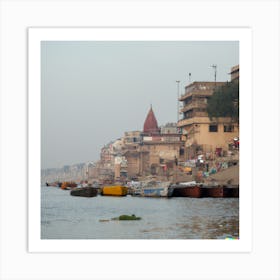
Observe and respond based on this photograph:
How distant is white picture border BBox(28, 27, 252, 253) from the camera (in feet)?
15.8

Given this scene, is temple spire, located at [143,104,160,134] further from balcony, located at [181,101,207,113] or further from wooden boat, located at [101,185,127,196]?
wooden boat, located at [101,185,127,196]

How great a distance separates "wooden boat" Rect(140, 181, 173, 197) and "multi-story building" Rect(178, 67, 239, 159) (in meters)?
0.62

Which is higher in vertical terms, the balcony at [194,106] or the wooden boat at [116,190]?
the balcony at [194,106]

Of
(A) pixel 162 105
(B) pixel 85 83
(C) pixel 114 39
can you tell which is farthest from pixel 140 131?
(C) pixel 114 39

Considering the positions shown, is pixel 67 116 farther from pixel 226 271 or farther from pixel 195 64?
pixel 226 271

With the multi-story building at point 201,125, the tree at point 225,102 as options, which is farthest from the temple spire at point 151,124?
the tree at point 225,102

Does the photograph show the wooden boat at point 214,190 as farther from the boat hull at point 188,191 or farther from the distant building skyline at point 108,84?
the distant building skyline at point 108,84

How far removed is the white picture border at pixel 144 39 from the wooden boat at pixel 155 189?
51.1 inches

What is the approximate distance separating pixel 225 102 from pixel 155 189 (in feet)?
4.59

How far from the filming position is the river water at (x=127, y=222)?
4996 mm

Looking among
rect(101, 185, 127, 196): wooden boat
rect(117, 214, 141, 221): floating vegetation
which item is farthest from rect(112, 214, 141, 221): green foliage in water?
rect(101, 185, 127, 196): wooden boat

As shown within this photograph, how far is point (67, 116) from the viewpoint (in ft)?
18.1
